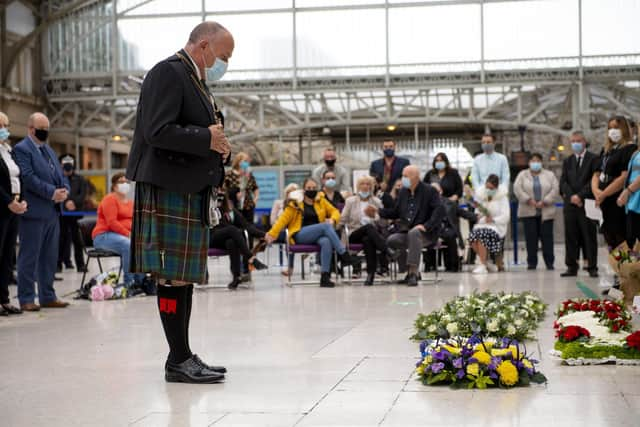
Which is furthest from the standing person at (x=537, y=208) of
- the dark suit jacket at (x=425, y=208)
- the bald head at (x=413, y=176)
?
the bald head at (x=413, y=176)

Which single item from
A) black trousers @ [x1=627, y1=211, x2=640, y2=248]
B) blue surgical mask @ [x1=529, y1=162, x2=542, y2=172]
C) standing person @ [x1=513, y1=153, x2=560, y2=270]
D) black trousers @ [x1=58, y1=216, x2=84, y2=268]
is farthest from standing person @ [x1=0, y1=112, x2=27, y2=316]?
blue surgical mask @ [x1=529, y1=162, x2=542, y2=172]

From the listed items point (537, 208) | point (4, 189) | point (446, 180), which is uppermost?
point (446, 180)

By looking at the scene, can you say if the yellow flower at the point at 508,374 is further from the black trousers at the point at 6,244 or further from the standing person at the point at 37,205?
the black trousers at the point at 6,244

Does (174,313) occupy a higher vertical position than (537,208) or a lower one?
lower

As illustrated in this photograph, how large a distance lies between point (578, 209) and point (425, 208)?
2085 millimetres

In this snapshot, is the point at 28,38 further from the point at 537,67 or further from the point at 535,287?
the point at 535,287

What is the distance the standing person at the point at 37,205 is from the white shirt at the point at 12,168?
8cm

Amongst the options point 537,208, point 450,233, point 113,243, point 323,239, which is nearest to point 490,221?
point 450,233

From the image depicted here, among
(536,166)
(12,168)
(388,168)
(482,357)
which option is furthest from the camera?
(536,166)

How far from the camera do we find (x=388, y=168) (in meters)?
14.3

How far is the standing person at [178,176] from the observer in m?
4.75

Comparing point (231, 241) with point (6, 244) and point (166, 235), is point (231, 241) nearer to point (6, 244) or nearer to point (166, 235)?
point (6, 244)

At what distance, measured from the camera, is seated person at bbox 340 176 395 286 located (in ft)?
39.8

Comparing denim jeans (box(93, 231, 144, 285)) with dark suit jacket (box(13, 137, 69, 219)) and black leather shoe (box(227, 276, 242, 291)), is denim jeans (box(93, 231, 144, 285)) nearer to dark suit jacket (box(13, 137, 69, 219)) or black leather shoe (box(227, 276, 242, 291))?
black leather shoe (box(227, 276, 242, 291))
